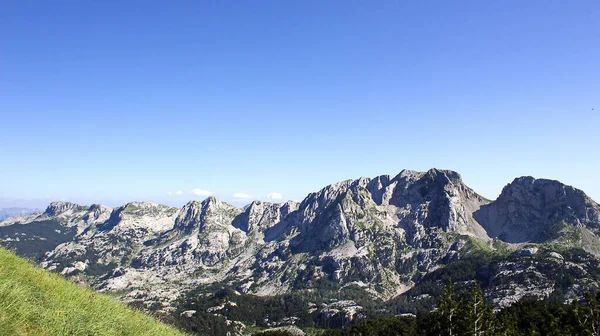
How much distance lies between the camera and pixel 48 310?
10344mm

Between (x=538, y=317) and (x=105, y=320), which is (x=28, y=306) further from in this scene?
(x=538, y=317)

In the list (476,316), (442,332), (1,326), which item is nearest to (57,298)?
(1,326)

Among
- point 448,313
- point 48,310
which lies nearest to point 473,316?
point 448,313

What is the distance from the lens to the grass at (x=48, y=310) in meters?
9.21

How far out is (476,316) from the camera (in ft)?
230

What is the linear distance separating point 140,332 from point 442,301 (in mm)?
78294

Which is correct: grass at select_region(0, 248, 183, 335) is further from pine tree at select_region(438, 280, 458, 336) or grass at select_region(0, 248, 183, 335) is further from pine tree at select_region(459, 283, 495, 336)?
pine tree at select_region(438, 280, 458, 336)

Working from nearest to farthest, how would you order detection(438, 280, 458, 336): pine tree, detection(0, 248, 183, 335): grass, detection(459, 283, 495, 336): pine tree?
detection(0, 248, 183, 335): grass → detection(459, 283, 495, 336): pine tree → detection(438, 280, 458, 336): pine tree

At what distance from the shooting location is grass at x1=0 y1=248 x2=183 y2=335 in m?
9.21

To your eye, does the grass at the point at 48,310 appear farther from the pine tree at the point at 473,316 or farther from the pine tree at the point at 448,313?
the pine tree at the point at 448,313

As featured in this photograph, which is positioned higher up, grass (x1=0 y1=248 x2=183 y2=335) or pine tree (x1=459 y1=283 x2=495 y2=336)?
grass (x1=0 y1=248 x2=183 y2=335)

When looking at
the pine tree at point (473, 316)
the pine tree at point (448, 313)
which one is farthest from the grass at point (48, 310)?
the pine tree at point (448, 313)

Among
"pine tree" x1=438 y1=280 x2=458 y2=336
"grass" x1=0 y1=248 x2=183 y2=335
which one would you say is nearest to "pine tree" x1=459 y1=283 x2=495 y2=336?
"pine tree" x1=438 y1=280 x2=458 y2=336

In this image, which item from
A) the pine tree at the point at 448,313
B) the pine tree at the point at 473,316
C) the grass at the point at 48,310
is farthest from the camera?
the pine tree at the point at 448,313
